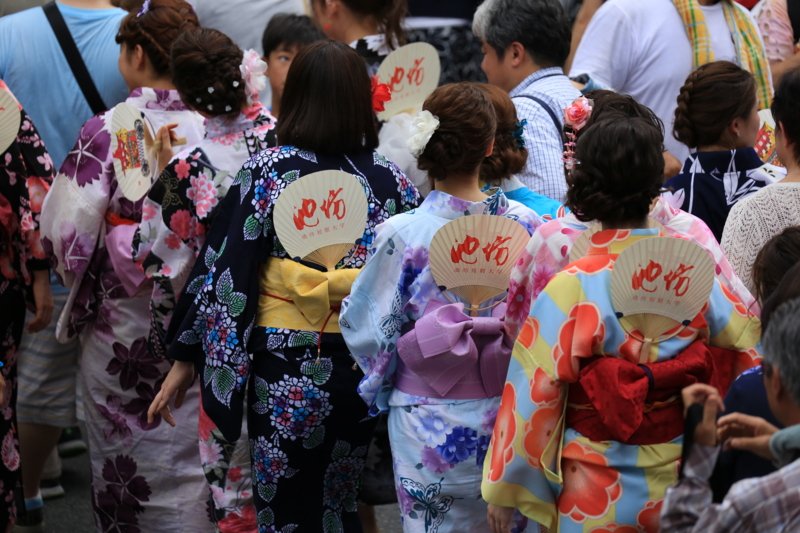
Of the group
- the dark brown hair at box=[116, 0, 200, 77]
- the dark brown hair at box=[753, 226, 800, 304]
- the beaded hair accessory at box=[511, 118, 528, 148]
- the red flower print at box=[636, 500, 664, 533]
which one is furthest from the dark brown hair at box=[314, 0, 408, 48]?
the red flower print at box=[636, 500, 664, 533]

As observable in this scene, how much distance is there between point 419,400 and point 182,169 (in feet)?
4.14

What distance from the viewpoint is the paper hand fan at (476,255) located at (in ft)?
7.68

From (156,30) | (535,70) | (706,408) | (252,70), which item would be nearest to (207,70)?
(252,70)

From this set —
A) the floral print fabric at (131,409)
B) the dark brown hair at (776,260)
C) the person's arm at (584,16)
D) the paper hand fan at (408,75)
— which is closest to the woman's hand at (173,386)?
the floral print fabric at (131,409)

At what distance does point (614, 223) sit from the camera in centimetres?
208

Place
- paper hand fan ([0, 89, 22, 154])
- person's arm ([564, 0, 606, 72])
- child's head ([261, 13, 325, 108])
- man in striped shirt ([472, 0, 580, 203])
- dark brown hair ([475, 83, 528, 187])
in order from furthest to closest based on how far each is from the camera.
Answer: person's arm ([564, 0, 606, 72]) < child's head ([261, 13, 325, 108]) < man in striped shirt ([472, 0, 580, 203]) < paper hand fan ([0, 89, 22, 154]) < dark brown hair ([475, 83, 528, 187])

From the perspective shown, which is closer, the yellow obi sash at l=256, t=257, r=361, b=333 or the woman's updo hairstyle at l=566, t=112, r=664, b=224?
the woman's updo hairstyle at l=566, t=112, r=664, b=224

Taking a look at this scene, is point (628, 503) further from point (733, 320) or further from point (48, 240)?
point (48, 240)

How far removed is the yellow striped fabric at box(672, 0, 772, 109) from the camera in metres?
4.13

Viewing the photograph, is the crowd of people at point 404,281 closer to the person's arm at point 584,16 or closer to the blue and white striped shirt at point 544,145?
the blue and white striped shirt at point 544,145

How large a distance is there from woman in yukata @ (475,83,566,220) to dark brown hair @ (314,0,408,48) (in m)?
1.18

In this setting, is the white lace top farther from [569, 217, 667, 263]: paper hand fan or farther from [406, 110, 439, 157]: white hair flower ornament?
[406, 110, 439, 157]: white hair flower ornament

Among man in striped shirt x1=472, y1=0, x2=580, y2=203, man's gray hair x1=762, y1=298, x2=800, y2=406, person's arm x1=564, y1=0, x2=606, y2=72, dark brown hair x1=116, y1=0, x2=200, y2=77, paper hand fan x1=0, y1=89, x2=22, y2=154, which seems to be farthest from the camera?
person's arm x1=564, y1=0, x2=606, y2=72

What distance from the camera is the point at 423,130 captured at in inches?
93.9
